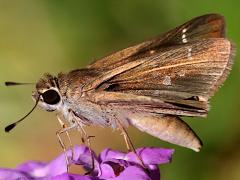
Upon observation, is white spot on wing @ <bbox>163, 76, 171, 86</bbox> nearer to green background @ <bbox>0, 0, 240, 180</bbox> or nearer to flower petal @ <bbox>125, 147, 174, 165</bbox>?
flower petal @ <bbox>125, 147, 174, 165</bbox>

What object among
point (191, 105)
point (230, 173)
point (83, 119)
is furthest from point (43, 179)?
point (230, 173)

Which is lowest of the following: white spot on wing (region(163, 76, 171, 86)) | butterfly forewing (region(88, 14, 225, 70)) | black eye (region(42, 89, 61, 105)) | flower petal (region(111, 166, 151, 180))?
flower petal (region(111, 166, 151, 180))

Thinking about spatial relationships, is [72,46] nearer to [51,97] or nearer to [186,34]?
[186,34]

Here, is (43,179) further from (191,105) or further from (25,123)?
(25,123)

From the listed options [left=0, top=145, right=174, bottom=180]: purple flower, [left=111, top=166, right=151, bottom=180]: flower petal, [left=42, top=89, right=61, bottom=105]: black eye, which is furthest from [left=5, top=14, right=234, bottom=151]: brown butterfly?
[left=111, top=166, right=151, bottom=180]: flower petal

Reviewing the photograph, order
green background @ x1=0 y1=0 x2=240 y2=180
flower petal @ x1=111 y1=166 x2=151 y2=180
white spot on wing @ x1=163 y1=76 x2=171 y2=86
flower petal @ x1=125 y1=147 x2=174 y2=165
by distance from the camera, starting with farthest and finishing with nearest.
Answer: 1. green background @ x1=0 y1=0 x2=240 y2=180
2. white spot on wing @ x1=163 y1=76 x2=171 y2=86
3. flower petal @ x1=125 y1=147 x2=174 y2=165
4. flower petal @ x1=111 y1=166 x2=151 y2=180
